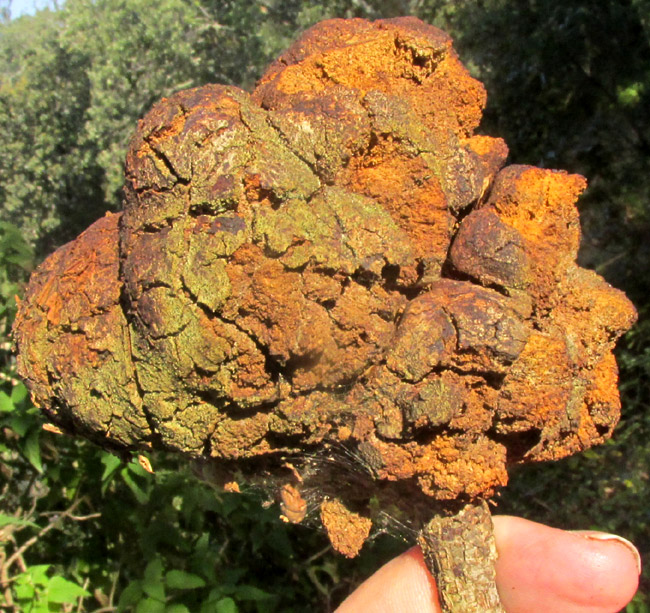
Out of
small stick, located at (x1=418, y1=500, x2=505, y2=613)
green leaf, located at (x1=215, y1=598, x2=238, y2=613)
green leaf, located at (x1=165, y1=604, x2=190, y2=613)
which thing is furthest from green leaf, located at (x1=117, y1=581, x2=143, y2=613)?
small stick, located at (x1=418, y1=500, x2=505, y2=613)

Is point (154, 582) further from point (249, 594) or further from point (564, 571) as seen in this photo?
point (564, 571)

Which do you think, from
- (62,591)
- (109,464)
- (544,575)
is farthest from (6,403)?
(544,575)

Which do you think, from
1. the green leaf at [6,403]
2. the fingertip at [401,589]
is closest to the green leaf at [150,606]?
the fingertip at [401,589]

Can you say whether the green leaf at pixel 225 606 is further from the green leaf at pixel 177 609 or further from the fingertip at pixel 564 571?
the fingertip at pixel 564 571

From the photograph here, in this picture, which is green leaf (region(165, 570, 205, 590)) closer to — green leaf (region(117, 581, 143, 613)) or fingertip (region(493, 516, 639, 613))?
green leaf (region(117, 581, 143, 613))

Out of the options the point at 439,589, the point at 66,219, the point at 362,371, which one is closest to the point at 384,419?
the point at 362,371

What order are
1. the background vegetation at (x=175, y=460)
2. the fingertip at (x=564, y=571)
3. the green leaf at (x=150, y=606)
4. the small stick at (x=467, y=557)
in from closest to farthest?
the small stick at (x=467, y=557), the fingertip at (x=564, y=571), the green leaf at (x=150, y=606), the background vegetation at (x=175, y=460)
